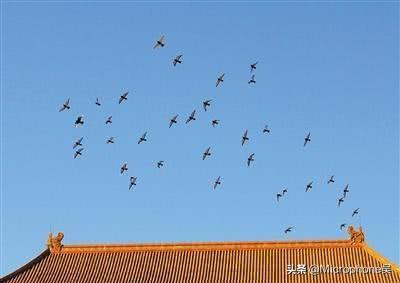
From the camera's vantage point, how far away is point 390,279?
1646 inches

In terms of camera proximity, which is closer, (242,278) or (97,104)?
(97,104)

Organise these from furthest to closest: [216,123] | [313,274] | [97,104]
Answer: [313,274]
[216,123]
[97,104]

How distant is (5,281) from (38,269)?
5.94 feet

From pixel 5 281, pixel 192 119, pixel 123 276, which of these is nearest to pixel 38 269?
pixel 5 281

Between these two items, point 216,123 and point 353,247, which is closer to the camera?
point 216,123

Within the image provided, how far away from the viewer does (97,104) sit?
3456 cm

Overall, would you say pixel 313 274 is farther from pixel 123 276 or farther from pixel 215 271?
pixel 123 276

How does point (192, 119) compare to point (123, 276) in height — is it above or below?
above

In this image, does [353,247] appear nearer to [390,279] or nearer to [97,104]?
[390,279]

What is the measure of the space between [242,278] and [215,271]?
1567mm

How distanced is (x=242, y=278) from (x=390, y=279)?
7.17 metres

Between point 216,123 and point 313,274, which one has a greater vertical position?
point 216,123

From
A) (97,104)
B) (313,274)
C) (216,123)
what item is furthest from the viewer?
(313,274)

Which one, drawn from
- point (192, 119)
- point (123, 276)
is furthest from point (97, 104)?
point (123, 276)
